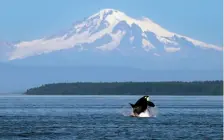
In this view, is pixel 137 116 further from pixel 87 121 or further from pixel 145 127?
pixel 145 127

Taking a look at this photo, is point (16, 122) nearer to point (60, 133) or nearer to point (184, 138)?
point (60, 133)

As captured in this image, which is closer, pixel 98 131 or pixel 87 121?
pixel 98 131

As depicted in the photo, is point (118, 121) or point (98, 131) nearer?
point (98, 131)

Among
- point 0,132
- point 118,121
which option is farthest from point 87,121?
point 0,132

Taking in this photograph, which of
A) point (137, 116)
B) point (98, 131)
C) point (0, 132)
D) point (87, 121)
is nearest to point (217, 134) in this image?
point (98, 131)

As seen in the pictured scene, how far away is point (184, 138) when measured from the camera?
85375mm

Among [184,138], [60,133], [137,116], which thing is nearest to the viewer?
[184,138]

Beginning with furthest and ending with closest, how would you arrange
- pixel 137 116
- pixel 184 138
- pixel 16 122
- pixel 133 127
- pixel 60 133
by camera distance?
pixel 137 116
pixel 16 122
pixel 133 127
pixel 60 133
pixel 184 138

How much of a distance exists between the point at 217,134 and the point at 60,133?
1530 cm

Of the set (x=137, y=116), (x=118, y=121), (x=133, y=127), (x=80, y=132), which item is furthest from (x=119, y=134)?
(x=137, y=116)

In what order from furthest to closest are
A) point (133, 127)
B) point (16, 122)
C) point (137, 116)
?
point (137, 116) → point (16, 122) → point (133, 127)

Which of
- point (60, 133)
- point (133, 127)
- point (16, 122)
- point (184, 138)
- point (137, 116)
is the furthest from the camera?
point (137, 116)

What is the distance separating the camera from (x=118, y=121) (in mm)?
116000

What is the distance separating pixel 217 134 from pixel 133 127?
14.3 metres
